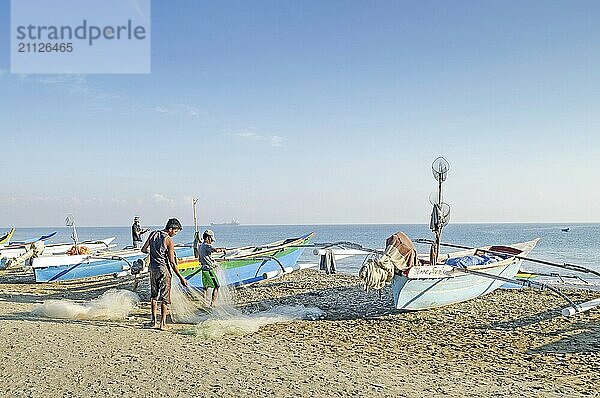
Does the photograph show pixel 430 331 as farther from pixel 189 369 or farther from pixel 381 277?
pixel 189 369

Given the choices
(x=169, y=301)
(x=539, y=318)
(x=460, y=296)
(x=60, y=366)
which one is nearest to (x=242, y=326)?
(x=169, y=301)

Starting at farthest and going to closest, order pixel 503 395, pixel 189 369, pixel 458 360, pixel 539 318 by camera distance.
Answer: pixel 539 318 → pixel 458 360 → pixel 189 369 → pixel 503 395

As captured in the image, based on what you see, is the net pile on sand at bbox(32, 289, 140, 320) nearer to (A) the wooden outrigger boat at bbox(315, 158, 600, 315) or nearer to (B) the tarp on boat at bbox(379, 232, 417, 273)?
(A) the wooden outrigger boat at bbox(315, 158, 600, 315)

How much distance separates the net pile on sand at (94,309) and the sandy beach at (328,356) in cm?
29

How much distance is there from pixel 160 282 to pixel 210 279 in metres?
1.79

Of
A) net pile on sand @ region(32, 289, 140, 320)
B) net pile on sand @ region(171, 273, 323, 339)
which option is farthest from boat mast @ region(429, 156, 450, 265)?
net pile on sand @ region(32, 289, 140, 320)

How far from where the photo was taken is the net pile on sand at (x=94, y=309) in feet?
33.3

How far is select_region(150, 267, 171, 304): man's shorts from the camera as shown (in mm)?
9242

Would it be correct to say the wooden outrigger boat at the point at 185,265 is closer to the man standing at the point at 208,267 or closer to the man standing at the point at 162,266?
the man standing at the point at 208,267

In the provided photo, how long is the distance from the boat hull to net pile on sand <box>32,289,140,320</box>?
5.37 metres

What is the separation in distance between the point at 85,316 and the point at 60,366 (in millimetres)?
3674

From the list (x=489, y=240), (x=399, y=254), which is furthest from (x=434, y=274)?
(x=489, y=240)

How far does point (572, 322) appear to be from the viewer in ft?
33.7

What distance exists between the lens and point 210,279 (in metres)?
10.9
